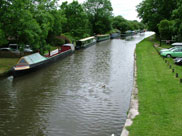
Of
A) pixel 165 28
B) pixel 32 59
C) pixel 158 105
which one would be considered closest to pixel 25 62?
pixel 32 59

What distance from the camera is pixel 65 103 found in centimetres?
1536

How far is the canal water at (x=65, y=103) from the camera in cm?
1170

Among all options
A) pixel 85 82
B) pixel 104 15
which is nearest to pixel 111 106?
pixel 85 82

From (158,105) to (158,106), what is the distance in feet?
0.57

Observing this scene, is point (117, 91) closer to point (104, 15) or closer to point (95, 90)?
point (95, 90)

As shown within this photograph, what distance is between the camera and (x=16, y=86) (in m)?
19.5

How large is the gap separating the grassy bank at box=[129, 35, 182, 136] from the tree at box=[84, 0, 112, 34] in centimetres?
6853

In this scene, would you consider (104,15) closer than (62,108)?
No

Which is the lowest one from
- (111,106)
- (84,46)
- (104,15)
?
(111,106)

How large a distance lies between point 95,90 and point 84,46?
103ft

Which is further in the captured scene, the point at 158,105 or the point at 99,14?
the point at 99,14

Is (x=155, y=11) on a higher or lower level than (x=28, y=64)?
higher

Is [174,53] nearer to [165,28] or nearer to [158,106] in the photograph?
[165,28]

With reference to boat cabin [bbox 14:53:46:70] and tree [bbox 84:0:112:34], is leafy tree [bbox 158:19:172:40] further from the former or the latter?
tree [bbox 84:0:112:34]
